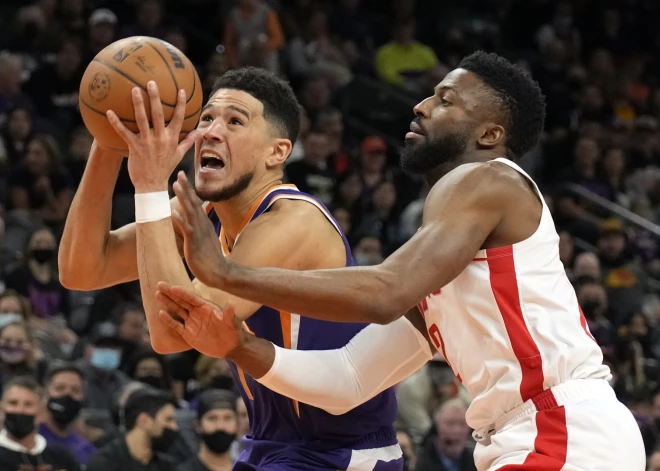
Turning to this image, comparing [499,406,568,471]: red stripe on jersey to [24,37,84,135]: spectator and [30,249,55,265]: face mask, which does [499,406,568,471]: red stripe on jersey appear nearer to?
[30,249,55,265]: face mask

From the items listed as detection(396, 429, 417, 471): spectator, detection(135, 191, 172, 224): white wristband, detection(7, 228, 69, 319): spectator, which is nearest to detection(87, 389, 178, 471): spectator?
detection(396, 429, 417, 471): spectator

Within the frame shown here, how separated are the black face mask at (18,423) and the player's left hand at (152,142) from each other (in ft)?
11.9

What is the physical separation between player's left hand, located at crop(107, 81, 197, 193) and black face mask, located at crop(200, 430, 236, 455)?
3.81 meters

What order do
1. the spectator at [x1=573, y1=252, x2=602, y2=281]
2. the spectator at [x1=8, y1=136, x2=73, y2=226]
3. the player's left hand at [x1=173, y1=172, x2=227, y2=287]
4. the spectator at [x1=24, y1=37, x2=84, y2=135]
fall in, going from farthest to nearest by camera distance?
the spectator at [x1=24, y1=37, x2=84, y2=135]
the spectator at [x1=573, y1=252, x2=602, y2=281]
the spectator at [x1=8, y1=136, x2=73, y2=226]
the player's left hand at [x1=173, y1=172, x2=227, y2=287]

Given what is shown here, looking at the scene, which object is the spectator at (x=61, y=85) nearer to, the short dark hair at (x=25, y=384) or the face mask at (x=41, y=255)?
the face mask at (x=41, y=255)

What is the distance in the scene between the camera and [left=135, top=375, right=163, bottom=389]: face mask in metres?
8.34

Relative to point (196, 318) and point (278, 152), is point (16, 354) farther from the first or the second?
point (196, 318)

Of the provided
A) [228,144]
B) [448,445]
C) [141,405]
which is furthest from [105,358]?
[228,144]

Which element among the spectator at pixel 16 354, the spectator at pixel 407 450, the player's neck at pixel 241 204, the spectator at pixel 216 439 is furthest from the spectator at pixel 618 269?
the player's neck at pixel 241 204

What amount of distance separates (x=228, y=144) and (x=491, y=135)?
3.34 ft

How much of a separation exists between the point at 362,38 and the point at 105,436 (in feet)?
27.0

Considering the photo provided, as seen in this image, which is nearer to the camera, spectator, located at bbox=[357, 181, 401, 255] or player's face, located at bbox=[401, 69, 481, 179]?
player's face, located at bbox=[401, 69, 481, 179]

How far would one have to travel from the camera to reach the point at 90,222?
14.6 feet

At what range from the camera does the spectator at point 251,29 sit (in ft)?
41.2
